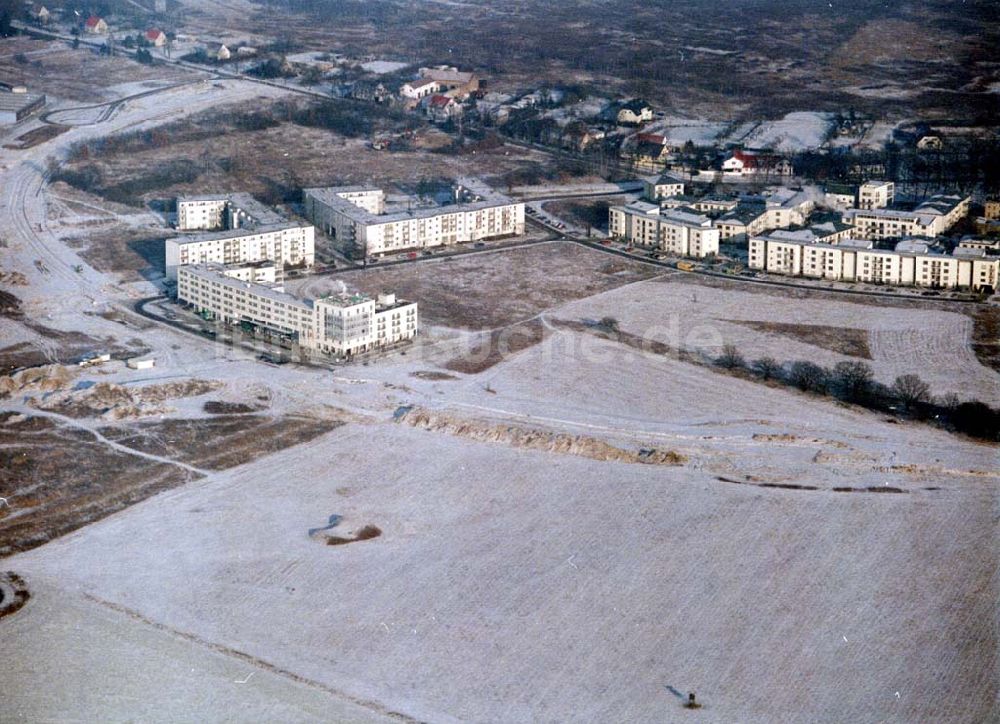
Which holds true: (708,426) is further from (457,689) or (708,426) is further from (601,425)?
(457,689)

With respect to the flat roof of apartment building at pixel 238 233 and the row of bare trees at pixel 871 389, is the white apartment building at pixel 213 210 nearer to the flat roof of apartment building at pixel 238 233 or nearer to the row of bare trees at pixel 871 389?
the flat roof of apartment building at pixel 238 233

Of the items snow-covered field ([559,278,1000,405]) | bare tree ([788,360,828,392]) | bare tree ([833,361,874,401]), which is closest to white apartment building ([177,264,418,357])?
snow-covered field ([559,278,1000,405])

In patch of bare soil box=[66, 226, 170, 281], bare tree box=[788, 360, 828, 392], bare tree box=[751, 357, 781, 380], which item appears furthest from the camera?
patch of bare soil box=[66, 226, 170, 281]

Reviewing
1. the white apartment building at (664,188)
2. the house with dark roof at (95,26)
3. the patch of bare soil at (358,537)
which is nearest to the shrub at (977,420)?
the patch of bare soil at (358,537)

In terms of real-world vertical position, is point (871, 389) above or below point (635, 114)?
below

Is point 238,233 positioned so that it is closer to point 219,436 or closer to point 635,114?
point 219,436

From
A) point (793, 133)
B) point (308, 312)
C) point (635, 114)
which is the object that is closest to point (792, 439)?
point (308, 312)

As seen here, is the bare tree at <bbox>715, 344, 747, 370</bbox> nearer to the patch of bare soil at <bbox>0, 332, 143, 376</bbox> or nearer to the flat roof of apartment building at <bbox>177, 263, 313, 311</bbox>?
the flat roof of apartment building at <bbox>177, 263, 313, 311</bbox>
